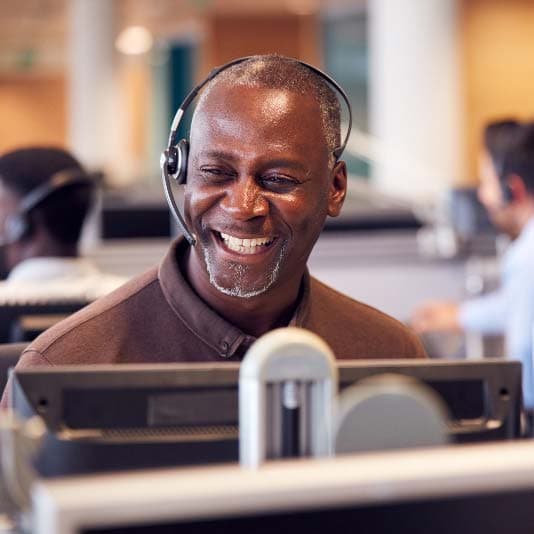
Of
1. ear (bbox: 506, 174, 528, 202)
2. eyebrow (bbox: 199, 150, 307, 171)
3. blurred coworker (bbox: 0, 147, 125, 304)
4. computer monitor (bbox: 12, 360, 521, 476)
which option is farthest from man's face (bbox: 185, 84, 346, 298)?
ear (bbox: 506, 174, 528, 202)

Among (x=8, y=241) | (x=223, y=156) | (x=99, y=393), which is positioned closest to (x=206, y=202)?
(x=223, y=156)

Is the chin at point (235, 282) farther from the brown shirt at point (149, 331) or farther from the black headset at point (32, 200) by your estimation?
the black headset at point (32, 200)

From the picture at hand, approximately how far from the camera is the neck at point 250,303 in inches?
53.0

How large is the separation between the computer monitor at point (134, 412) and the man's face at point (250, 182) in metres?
0.45

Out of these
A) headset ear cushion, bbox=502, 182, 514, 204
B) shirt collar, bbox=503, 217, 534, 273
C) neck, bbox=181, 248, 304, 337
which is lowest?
neck, bbox=181, 248, 304, 337

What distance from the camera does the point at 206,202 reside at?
132 cm

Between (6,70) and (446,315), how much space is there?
18.6m

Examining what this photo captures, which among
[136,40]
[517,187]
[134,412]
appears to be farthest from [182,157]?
[136,40]

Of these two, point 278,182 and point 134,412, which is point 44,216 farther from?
point 134,412

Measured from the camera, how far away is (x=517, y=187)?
3500 mm

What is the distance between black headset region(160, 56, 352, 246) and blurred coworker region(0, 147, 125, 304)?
3.43 ft

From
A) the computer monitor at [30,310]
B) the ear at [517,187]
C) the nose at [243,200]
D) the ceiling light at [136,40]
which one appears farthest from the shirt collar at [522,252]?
the ceiling light at [136,40]

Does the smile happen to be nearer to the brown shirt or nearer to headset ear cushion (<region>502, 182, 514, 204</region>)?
the brown shirt

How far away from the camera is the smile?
51.7 inches
